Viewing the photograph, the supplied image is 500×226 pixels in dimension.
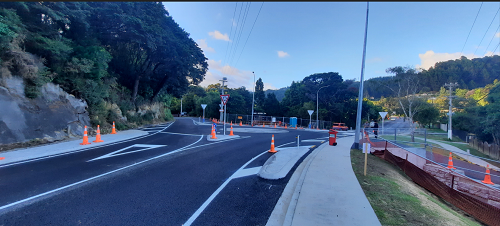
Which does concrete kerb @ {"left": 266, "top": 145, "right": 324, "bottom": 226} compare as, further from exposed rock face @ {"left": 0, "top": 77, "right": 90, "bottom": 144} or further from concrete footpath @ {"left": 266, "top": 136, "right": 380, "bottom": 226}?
exposed rock face @ {"left": 0, "top": 77, "right": 90, "bottom": 144}

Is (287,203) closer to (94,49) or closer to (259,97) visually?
(94,49)

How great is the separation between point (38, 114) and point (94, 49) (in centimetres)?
606

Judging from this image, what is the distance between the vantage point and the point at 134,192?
4.86 m

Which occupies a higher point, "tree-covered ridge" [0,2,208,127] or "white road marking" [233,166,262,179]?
"tree-covered ridge" [0,2,208,127]

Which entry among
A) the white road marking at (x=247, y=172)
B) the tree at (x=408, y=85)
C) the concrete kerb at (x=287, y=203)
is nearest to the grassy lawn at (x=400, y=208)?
the concrete kerb at (x=287, y=203)

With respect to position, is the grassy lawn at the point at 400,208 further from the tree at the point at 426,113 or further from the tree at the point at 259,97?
the tree at the point at 259,97

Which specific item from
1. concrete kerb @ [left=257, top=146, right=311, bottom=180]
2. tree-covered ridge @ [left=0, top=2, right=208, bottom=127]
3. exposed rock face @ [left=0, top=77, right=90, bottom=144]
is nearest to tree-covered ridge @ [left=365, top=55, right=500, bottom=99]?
tree-covered ridge @ [left=0, top=2, right=208, bottom=127]

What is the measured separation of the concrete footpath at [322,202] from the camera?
12.4 feet

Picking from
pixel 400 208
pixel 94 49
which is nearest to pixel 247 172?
pixel 400 208

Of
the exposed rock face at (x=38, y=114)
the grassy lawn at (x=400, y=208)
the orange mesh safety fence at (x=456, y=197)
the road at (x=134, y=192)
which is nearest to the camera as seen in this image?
the road at (x=134, y=192)

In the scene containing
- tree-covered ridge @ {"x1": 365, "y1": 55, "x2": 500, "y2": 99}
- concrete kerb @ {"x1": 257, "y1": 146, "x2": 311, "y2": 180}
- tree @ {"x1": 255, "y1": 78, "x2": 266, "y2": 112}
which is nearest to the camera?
concrete kerb @ {"x1": 257, "y1": 146, "x2": 311, "y2": 180}

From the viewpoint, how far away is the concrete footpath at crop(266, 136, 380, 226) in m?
3.77

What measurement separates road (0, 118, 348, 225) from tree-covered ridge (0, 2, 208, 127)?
23.4ft

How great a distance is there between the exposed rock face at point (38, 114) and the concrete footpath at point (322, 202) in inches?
452
